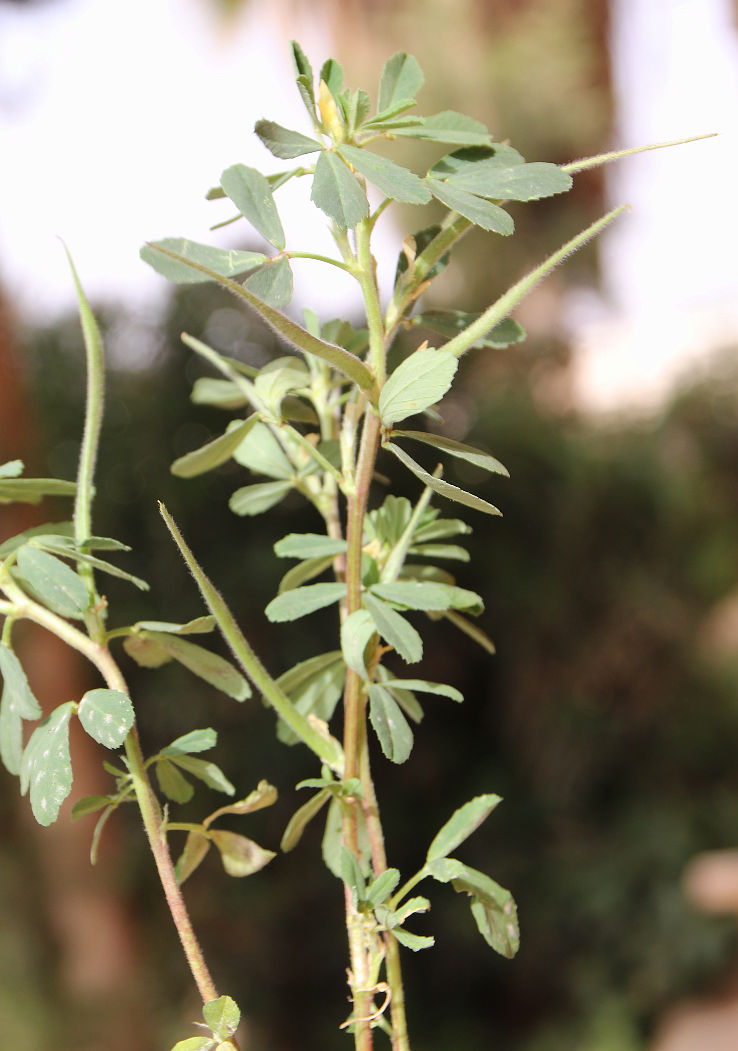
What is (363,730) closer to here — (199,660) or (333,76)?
(199,660)

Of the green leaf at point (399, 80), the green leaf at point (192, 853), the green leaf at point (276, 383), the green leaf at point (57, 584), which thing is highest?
the green leaf at point (399, 80)

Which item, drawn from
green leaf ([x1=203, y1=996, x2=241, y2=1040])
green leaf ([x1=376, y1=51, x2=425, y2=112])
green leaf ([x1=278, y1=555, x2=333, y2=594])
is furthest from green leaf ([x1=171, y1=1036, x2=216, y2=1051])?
green leaf ([x1=376, y1=51, x2=425, y2=112])

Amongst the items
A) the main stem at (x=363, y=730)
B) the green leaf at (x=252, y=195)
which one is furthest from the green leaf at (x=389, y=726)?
the green leaf at (x=252, y=195)

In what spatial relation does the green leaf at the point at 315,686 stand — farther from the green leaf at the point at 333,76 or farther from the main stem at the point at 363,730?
the green leaf at the point at 333,76

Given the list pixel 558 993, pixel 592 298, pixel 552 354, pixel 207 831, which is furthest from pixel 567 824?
pixel 592 298

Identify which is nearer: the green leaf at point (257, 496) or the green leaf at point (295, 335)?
the green leaf at point (295, 335)
